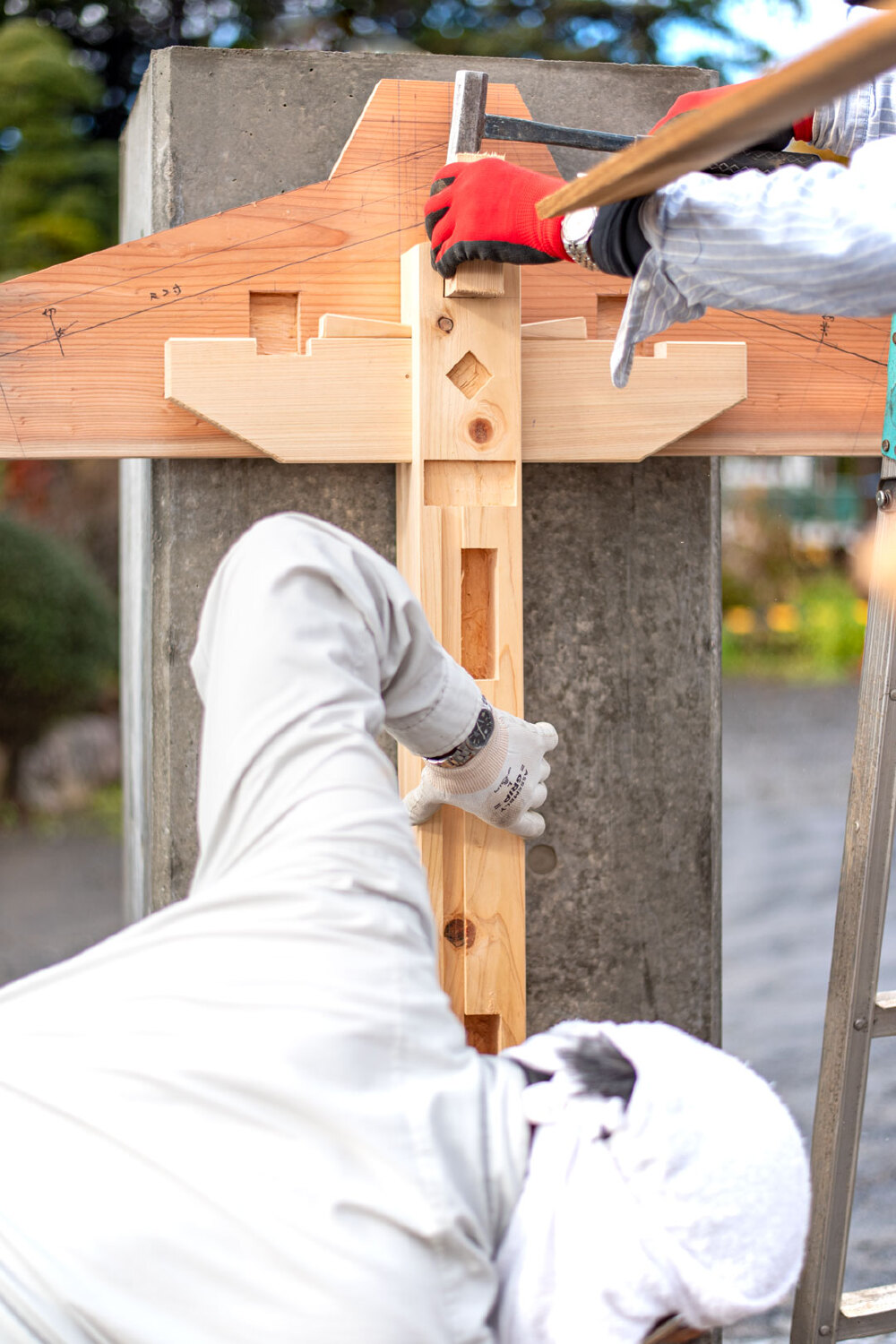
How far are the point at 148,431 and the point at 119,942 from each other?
2.94ft

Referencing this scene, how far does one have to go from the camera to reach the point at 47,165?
679 centimetres

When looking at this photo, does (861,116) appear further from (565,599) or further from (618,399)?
(565,599)

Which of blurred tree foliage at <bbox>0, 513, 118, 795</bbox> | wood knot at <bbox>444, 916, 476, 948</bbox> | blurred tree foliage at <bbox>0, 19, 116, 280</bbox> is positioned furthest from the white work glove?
blurred tree foliage at <bbox>0, 19, 116, 280</bbox>

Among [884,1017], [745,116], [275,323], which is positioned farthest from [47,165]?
[745,116]

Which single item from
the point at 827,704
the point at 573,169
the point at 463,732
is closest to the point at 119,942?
the point at 463,732

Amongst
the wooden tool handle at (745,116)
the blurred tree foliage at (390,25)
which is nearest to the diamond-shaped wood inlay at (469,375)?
the wooden tool handle at (745,116)

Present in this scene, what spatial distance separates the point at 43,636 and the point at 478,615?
5.06 meters

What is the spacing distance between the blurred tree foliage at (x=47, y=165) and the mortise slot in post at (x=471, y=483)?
5.44 m

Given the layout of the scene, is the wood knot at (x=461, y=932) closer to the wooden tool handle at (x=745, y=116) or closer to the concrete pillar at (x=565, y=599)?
the concrete pillar at (x=565, y=599)

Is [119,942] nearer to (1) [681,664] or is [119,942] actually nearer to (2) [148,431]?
(2) [148,431]

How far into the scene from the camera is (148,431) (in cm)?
184

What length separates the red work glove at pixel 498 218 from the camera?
1.60 metres

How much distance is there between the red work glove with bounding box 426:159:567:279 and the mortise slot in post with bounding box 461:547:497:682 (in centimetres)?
42

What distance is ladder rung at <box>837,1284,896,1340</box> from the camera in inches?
73.4
